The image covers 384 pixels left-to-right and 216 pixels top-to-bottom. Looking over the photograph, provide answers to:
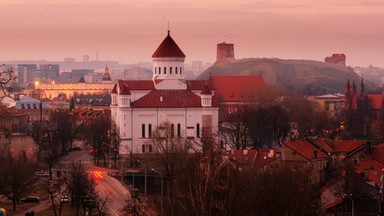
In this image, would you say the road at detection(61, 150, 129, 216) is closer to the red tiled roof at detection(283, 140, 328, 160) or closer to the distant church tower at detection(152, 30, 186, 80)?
the red tiled roof at detection(283, 140, 328, 160)

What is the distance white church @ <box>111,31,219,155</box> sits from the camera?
97.2 m

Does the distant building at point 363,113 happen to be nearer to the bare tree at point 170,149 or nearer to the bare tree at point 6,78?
the bare tree at point 170,149

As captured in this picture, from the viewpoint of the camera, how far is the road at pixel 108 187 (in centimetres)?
6225

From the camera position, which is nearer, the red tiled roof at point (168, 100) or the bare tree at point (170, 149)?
the bare tree at point (170, 149)

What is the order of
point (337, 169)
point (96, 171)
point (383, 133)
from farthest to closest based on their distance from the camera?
1. point (383, 133)
2. point (96, 171)
3. point (337, 169)

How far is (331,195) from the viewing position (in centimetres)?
5341

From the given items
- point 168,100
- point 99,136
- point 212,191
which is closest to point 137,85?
point 168,100

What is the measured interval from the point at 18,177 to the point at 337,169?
1885cm

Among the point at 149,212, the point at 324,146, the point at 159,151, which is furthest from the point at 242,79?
the point at 149,212

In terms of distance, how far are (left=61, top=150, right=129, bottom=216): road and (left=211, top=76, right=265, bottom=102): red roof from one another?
102 feet

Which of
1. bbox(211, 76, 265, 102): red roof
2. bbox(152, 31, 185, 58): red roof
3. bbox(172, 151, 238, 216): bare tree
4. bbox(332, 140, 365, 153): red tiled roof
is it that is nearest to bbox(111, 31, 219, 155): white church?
bbox(152, 31, 185, 58): red roof

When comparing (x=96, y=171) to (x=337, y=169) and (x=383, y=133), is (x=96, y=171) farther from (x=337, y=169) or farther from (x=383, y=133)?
(x=383, y=133)

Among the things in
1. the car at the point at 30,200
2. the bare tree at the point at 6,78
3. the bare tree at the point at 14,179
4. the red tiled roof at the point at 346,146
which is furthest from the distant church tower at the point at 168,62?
the bare tree at the point at 6,78

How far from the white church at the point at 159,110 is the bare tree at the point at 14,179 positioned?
3047cm
